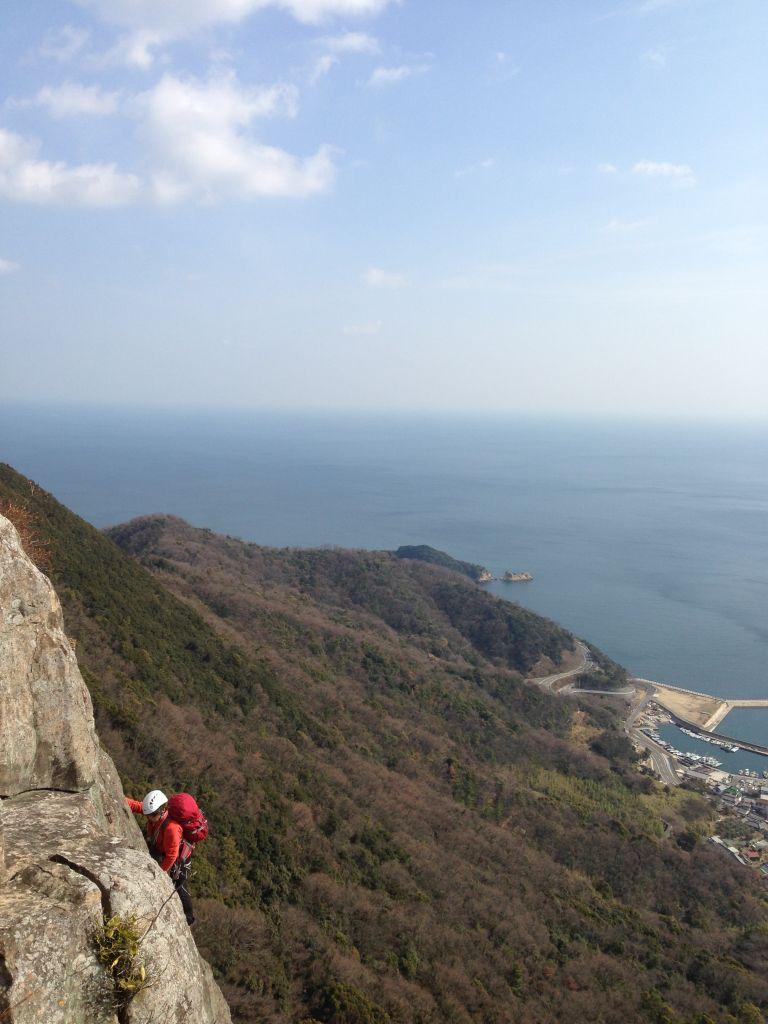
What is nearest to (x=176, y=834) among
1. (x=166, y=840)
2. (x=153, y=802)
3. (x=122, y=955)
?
(x=166, y=840)

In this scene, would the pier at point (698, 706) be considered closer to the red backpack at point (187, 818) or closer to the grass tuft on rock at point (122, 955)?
the red backpack at point (187, 818)

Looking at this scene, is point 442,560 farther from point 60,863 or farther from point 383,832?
point 60,863

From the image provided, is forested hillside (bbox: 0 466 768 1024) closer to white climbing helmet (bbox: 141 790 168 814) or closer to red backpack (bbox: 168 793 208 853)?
white climbing helmet (bbox: 141 790 168 814)

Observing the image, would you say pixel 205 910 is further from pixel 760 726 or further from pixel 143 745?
pixel 760 726

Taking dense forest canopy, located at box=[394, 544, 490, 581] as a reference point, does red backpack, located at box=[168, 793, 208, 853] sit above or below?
above

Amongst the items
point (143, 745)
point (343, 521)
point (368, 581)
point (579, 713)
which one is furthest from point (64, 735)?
point (343, 521)

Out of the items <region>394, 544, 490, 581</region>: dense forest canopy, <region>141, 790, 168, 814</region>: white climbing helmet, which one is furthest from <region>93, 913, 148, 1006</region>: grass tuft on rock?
<region>394, 544, 490, 581</region>: dense forest canopy
